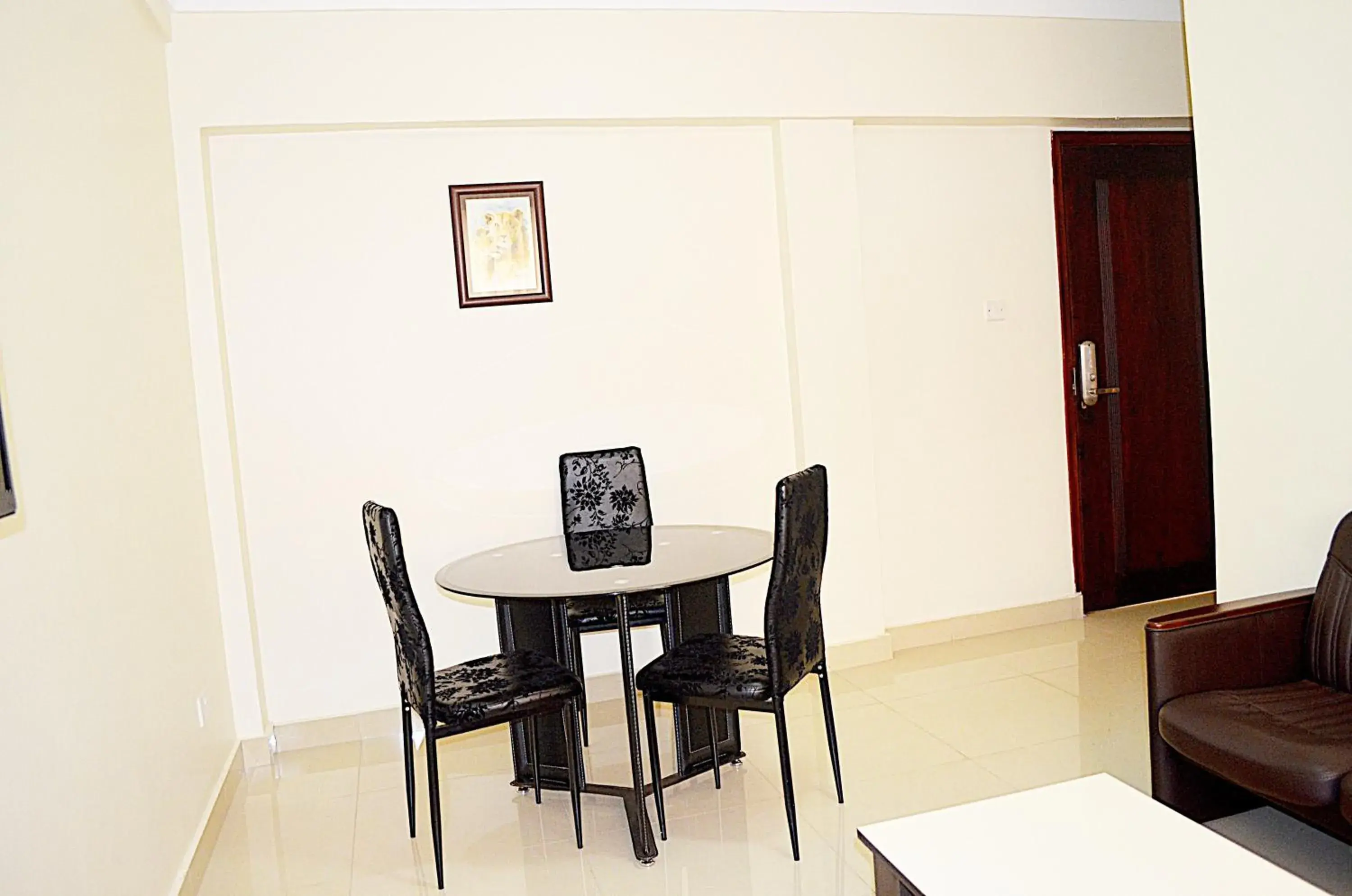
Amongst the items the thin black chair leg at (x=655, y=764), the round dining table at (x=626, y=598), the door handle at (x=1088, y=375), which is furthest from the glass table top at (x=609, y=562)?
the door handle at (x=1088, y=375)

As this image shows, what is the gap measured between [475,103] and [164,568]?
6.69 feet

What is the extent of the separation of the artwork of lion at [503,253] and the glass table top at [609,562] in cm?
104

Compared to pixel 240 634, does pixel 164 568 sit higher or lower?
higher

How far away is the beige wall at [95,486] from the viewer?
80.0 inches

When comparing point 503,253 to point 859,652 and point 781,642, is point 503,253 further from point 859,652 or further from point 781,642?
point 859,652

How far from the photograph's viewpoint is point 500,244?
14.0 ft

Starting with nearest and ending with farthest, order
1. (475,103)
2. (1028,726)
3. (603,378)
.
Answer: (1028,726) < (475,103) < (603,378)

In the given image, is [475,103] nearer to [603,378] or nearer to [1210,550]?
[603,378]

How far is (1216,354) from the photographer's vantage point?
3.43m

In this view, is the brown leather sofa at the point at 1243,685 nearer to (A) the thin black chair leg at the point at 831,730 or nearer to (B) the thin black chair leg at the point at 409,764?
(A) the thin black chair leg at the point at 831,730

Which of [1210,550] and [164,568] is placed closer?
[164,568]

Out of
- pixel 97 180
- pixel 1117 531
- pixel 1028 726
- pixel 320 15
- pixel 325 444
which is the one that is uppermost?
pixel 320 15

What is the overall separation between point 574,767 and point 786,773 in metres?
0.63

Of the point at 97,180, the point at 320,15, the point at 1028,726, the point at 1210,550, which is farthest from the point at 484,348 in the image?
the point at 1210,550
